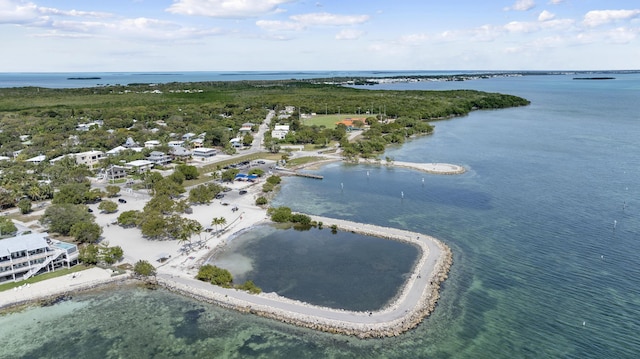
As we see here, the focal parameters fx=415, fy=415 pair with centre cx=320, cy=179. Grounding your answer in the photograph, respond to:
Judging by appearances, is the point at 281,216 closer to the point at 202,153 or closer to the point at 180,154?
the point at 202,153

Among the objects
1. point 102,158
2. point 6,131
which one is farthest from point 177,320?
point 6,131

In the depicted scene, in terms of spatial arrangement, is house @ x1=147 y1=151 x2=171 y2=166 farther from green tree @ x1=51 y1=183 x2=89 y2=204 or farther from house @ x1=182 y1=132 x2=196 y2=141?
house @ x1=182 y1=132 x2=196 y2=141

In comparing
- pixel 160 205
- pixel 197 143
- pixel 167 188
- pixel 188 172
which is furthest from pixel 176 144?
pixel 160 205

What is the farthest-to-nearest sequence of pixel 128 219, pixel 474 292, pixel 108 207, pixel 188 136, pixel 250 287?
pixel 188 136
pixel 108 207
pixel 128 219
pixel 474 292
pixel 250 287

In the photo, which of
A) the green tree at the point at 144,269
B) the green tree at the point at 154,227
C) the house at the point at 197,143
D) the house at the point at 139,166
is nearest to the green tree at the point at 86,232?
the green tree at the point at 154,227

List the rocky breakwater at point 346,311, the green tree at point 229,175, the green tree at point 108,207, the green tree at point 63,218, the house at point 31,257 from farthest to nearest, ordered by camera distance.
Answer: the green tree at point 229,175, the green tree at point 108,207, the green tree at point 63,218, the house at point 31,257, the rocky breakwater at point 346,311

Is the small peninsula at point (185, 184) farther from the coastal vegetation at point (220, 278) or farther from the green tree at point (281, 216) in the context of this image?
the green tree at point (281, 216)
